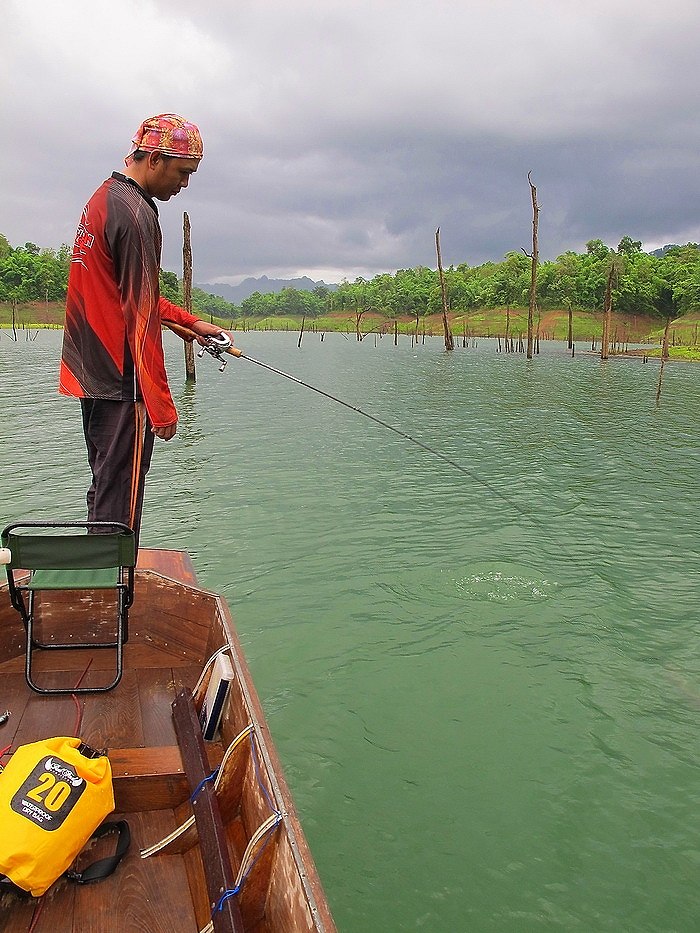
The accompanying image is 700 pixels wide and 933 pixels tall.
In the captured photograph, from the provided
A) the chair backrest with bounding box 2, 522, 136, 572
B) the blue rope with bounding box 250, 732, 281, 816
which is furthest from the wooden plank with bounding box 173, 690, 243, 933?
the chair backrest with bounding box 2, 522, 136, 572

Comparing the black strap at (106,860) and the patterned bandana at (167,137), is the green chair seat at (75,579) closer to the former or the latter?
the black strap at (106,860)

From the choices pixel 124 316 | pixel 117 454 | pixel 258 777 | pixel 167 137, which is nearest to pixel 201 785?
pixel 258 777

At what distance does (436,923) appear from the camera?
3609 mm

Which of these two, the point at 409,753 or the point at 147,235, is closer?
the point at 147,235

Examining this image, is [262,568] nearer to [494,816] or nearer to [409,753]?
[409,753]

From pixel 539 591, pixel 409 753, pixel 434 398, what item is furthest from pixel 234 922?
pixel 434 398

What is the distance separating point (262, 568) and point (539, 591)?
9.84 ft

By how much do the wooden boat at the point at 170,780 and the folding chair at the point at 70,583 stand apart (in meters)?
0.05

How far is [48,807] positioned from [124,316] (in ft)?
7.60

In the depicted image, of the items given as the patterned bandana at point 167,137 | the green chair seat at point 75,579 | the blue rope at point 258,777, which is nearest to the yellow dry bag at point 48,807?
the blue rope at point 258,777

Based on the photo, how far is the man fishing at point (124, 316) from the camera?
3711mm

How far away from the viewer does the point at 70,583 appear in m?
3.66

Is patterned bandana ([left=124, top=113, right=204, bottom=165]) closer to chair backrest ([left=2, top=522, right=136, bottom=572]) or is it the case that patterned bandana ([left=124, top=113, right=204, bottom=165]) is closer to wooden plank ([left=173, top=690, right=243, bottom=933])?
chair backrest ([left=2, top=522, right=136, bottom=572])

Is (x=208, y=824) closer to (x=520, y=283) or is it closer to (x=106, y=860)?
(x=106, y=860)
